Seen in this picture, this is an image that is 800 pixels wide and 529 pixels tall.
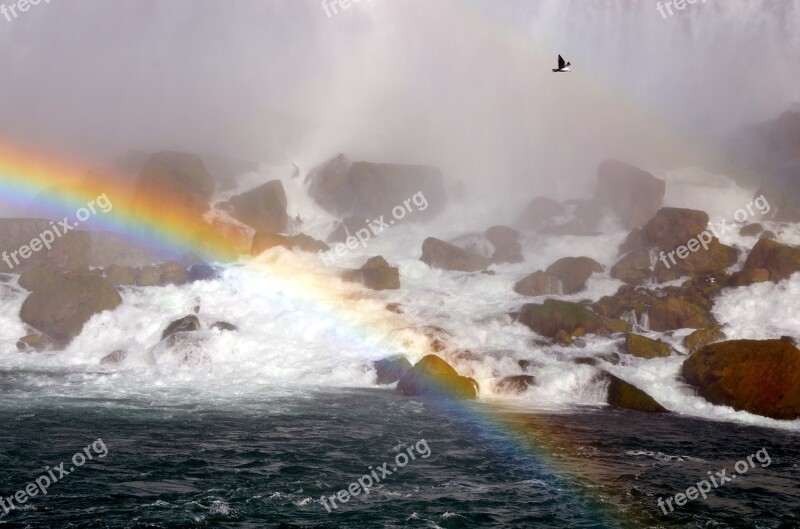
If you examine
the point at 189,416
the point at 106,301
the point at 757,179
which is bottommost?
the point at 189,416

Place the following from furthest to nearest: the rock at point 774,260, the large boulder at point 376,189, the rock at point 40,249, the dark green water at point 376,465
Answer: the large boulder at point 376,189 → the rock at point 40,249 → the rock at point 774,260 → the dark green water at point 376,465

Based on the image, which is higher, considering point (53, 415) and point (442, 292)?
point (442, 292)

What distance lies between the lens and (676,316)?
1650 inches

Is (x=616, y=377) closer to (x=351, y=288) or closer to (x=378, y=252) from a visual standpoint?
(x=351, y=288)

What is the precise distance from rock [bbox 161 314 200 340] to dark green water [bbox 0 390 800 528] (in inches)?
460

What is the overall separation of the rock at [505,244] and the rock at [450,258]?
2493mm

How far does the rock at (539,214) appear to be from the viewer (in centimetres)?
7025

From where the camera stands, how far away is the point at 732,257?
49.5 m

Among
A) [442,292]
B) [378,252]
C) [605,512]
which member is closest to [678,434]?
[605,512]

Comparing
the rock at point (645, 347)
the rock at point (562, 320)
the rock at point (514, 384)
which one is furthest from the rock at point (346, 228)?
the rock at point (514, 384)

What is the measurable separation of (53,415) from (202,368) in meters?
11.9

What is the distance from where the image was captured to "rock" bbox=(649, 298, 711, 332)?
41.7m

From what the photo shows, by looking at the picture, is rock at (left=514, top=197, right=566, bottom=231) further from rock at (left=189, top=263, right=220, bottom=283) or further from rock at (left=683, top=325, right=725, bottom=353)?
rock at (left=189, top=263, right=220, bottom=283)

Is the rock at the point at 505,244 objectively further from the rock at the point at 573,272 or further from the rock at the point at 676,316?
the rock at the point at 676,316
